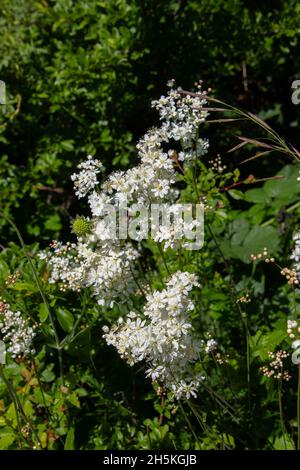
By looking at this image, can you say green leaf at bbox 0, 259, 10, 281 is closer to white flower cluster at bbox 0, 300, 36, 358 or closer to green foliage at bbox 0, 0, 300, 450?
green foliage at bbox 0, 0, 300, 450

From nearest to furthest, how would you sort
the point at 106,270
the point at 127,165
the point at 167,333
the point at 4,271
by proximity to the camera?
the point at 167,333 → the point at 106,270 → the point at 4,271 → the point at 127,165

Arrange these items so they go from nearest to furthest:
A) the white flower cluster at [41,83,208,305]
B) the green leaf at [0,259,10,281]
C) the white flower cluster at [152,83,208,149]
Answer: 1. the white flower cluster at [41,83,208,305]
2. the white flower cluster at [152,83,208,149]
3. the green leaf at [0,259,10,281]

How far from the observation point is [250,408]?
7.12ft

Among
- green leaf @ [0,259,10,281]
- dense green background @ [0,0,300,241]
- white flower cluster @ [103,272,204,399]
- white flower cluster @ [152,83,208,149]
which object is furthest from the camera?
dense green background @ [0,0,300,241]

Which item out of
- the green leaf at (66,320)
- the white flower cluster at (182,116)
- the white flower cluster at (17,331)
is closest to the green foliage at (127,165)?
the green leaf at (66,320)

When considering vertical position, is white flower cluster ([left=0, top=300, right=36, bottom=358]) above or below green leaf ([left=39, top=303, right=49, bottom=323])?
below

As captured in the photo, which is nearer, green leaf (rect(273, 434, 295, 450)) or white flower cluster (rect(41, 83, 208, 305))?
white flower cluster (rect(41, 83, 208, 305))

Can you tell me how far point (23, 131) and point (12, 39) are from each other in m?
0.50

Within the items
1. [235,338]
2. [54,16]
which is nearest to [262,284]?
[235,338]

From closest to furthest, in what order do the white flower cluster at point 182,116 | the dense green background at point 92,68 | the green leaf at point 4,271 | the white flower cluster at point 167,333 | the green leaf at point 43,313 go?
1. the white flower cluster at point 167,333
2. the white flower cluster at point 182,116
3. the green leaf at point 43,313
4. the green leaf at point 4,271
5. the dense green background at point 92,68

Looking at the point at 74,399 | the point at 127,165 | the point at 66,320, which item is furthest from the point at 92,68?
the point at 74,399

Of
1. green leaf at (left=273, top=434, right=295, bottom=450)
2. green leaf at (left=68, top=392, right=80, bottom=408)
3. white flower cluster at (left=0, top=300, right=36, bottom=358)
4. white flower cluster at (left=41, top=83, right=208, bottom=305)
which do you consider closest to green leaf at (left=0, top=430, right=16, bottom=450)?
green leaf at (left=68, top=392, right=80, bottom=408)

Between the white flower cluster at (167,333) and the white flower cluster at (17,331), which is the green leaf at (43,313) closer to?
the white flower cluster at (17,331)

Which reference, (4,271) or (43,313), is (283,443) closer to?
(43,313)
